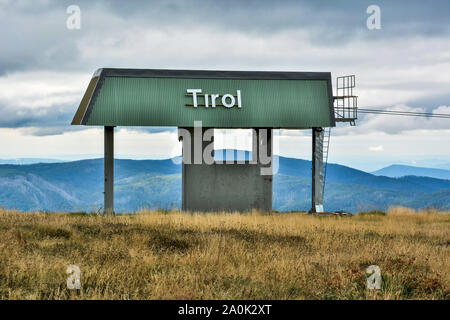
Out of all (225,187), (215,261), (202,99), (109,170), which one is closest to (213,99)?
(202,99)

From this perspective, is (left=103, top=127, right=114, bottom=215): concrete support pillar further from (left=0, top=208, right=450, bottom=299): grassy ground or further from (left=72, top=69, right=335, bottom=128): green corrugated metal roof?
(left=0, top=208, right=450, bottom=299): grassy ground

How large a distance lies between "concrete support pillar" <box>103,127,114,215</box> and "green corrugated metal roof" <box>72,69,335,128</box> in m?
0.94

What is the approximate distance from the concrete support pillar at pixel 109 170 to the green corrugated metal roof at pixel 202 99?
3.08 feet

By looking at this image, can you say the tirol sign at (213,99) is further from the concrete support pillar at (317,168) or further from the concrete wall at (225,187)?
the concrete support pillar at (317,168)

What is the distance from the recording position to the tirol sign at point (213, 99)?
913 inches

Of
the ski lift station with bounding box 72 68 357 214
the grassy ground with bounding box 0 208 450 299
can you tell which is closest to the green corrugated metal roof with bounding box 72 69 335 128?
the ski lift station with bounding box 72 68 357 214

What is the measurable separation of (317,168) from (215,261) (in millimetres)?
15812

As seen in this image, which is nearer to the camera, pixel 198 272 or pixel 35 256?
pixel 198 272

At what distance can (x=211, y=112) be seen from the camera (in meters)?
23.2

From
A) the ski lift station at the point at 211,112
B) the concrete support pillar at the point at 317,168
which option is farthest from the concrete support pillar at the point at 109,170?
the concrete support pillar at the point at 317,168

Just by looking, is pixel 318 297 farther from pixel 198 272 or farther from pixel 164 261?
pixel 164 261

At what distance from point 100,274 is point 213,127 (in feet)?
48.2

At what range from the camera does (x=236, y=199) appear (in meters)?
23.8
